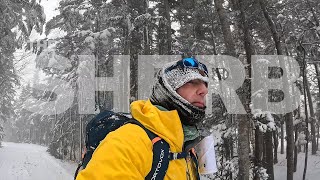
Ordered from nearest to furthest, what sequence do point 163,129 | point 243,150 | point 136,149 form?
point 136,149 < point 163,129 < point 243,150

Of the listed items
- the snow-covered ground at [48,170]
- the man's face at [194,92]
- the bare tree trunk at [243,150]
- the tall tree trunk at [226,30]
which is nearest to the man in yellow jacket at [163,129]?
→ the man's face at [194,92]

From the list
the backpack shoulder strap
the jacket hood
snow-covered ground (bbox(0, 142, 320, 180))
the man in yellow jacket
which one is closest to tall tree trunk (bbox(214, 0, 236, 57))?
the man in yellow jacket

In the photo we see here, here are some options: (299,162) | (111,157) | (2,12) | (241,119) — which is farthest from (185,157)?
(299,162)

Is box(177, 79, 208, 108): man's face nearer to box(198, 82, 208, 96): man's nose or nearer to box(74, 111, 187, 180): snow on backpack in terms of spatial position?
box(198, 82, 208, 96): man's nose

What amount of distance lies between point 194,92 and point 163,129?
40 centimetres

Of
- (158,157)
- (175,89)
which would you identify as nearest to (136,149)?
(158,157)

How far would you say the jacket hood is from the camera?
1812mm

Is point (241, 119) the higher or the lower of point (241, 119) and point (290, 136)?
the higher

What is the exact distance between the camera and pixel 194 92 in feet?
6.93

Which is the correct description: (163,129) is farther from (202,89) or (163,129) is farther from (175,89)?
(202,89)

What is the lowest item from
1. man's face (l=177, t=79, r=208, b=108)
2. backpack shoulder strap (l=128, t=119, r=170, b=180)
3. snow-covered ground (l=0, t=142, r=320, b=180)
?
snow-covered ground (l=0, t=142, r=320, b=180)

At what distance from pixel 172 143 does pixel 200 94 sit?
0.42 metres

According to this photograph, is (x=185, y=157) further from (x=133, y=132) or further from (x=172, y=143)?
(x=133, y=132)

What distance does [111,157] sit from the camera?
1590 mm
